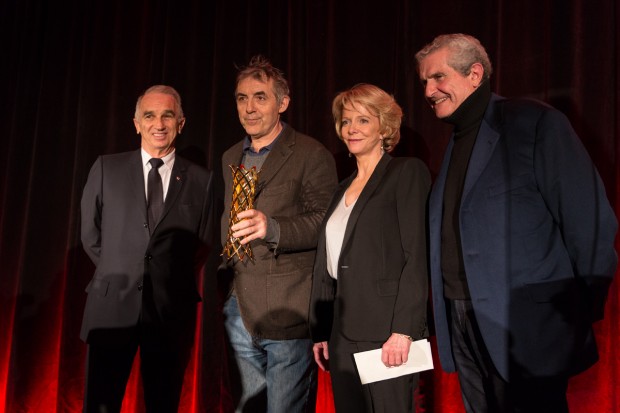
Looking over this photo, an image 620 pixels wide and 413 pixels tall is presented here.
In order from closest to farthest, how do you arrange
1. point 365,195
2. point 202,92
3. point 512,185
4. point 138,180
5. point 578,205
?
1. point 578,205
2. point 512,185
3. point 365,195
4. point 138,180
5. point 202,92

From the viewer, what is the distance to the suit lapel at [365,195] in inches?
75.7

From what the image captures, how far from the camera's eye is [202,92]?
133 inches

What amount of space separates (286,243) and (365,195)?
1.09ft

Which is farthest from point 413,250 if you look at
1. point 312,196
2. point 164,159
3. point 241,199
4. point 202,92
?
point 202,92

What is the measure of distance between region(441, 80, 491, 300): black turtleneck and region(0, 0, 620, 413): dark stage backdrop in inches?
34.2

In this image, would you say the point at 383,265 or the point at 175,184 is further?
the point at 175,184

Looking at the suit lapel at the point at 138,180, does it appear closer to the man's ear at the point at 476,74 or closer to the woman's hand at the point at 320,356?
the woman's hand at the point at 320,356

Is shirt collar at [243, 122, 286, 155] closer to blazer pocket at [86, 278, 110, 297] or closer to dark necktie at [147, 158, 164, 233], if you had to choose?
dark necktie at [147, 158, 164, 233]

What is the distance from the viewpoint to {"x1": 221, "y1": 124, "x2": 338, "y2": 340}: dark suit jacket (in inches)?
80.4

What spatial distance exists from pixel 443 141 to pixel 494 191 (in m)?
1.14

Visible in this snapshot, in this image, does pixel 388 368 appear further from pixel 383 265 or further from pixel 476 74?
pixel 476 74

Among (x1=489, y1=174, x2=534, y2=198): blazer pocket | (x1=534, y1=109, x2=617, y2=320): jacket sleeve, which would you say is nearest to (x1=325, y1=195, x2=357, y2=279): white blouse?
(x1=489, y1=174, x2=534, y2=198): blazer pocket

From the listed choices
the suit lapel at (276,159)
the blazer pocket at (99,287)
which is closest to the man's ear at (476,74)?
the suit lapel at (276,159)

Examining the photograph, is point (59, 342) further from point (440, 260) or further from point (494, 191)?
point (494, 191)
